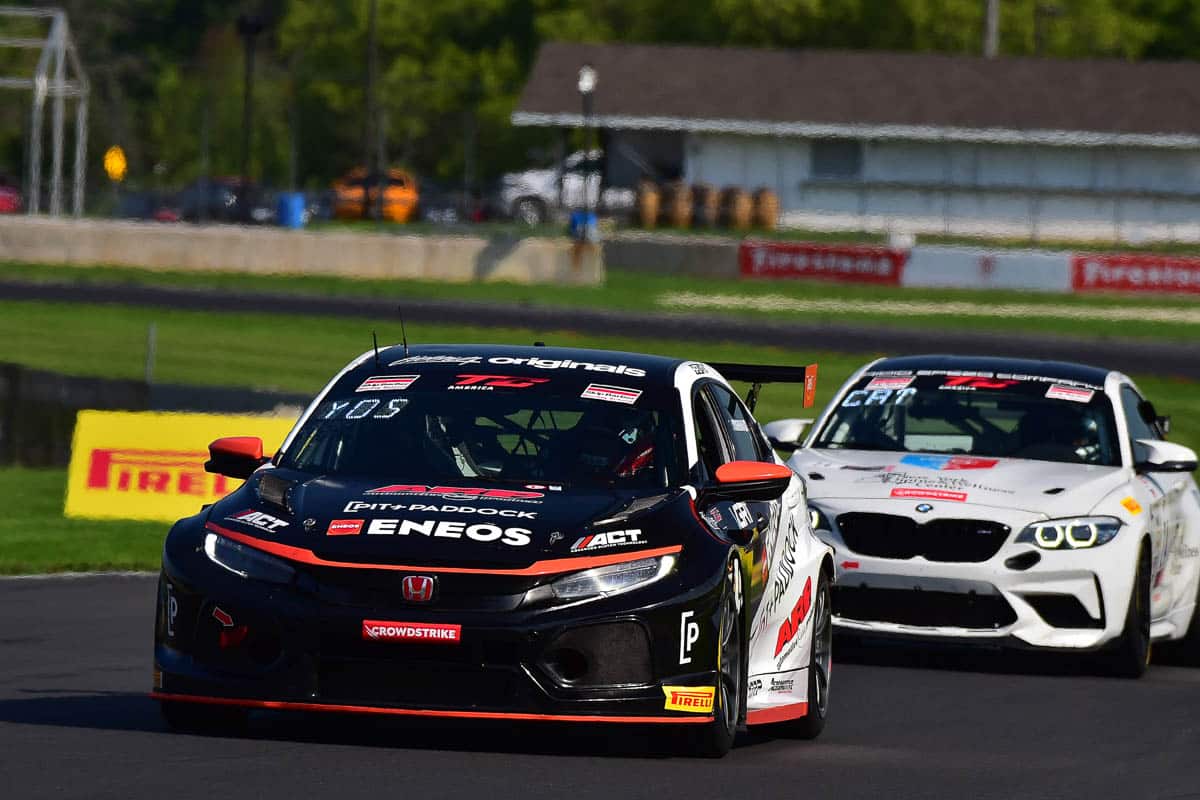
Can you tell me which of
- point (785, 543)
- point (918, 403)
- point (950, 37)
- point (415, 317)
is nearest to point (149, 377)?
point (415, 317)

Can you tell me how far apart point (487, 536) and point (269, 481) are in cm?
103

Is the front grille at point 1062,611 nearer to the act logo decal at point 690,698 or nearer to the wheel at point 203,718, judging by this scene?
the act logo decal at point 690,698

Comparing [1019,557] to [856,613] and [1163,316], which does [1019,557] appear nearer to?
[856,613]

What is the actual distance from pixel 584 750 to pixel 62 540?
8.41m

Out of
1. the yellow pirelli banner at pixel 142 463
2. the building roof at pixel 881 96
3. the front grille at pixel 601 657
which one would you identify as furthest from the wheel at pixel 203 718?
the building roof at pixel 881 96

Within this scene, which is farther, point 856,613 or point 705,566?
point 856,613

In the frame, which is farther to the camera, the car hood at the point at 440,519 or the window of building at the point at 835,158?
the window of building at the point at 835,158

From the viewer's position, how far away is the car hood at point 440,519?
758cm

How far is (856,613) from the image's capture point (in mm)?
11648

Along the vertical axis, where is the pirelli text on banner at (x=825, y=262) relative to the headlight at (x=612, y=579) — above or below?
below

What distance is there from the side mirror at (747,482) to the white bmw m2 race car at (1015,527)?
322 cm

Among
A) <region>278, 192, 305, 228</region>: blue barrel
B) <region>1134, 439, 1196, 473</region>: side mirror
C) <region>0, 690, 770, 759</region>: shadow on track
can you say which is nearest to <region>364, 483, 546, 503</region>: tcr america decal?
<region>0, 690, 770, 759</region>: shadow on track

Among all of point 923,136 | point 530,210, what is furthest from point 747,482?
point 923,136

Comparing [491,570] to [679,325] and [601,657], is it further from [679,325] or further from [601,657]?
Answer: [679,325]
